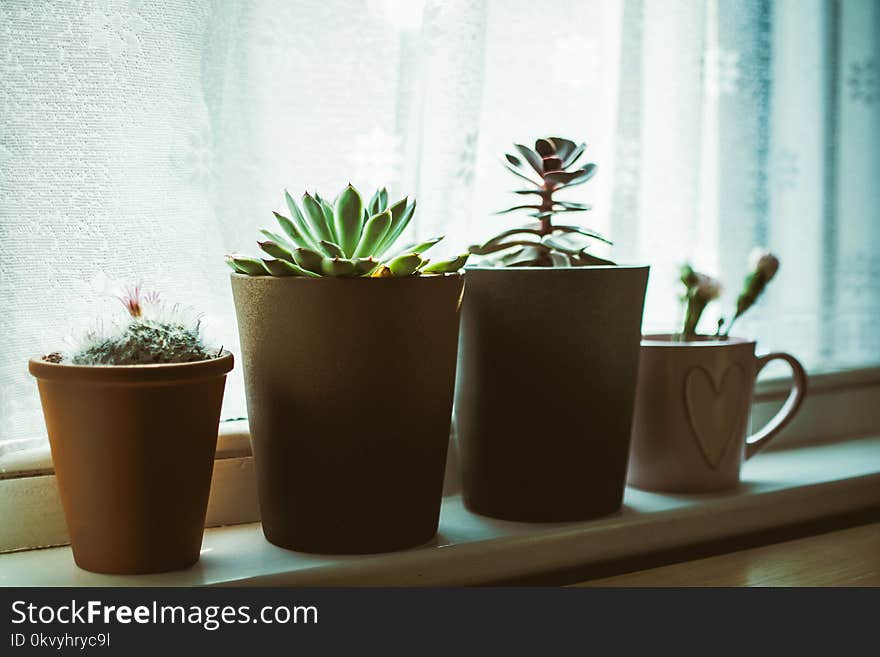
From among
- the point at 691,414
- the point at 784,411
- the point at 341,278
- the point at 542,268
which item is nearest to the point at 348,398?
the point at 341,278

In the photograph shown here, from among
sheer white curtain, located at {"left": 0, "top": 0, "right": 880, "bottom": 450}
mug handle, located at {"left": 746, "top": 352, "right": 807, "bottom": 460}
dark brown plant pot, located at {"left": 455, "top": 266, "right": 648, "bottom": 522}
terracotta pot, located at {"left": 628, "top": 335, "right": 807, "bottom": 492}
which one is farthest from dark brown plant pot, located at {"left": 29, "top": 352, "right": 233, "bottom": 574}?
mug handle, located at {"left": 746, "top": 352, "right": 807, "bottom": 460}

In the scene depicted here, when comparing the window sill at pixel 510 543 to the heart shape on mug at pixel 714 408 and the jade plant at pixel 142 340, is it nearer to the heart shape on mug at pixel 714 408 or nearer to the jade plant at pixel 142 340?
the heart shape on mug at pixel 714 408

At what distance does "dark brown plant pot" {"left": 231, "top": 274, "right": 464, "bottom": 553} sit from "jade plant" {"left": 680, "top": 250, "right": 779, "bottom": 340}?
1.01 feet

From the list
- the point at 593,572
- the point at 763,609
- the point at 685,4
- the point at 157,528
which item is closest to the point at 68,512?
the point at 157,528

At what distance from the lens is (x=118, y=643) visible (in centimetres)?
60

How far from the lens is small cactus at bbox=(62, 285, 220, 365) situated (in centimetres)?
62

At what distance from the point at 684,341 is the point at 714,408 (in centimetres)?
9

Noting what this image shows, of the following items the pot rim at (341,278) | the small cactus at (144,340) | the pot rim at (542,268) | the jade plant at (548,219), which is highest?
the jade plant at (548,219)

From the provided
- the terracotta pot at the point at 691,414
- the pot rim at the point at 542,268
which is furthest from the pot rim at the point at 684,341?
the pot rim at the point at 542,268

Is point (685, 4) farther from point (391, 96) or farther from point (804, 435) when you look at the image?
point (804, 435)

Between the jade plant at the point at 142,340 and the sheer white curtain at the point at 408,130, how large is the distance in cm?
7

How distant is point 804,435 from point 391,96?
66cm

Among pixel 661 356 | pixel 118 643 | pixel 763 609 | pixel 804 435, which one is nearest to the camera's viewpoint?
pixel 118 643

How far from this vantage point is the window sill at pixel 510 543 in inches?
25.8
